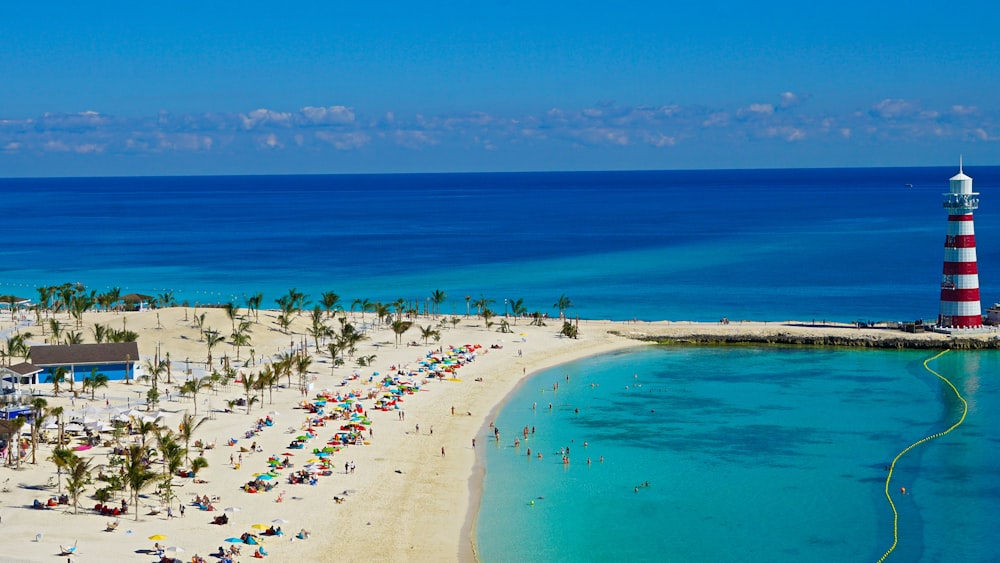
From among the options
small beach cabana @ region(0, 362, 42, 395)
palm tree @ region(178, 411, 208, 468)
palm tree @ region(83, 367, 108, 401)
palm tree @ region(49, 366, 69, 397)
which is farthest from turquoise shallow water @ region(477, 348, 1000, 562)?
small beach cabana @ region(0, 362, 42, 395)

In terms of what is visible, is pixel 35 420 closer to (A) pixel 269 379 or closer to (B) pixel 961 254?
(A) pixel 269 379

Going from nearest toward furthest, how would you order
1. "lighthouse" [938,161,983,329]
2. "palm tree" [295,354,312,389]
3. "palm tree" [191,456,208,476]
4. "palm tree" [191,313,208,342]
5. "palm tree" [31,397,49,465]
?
"palm tree" [191,456,208,476] → "palm tree" [31,397,49,465] → "palm tree" [295,354,312,389] → "lighthouse" [938,161,983,329] → "palm tree" [191,313,208,342]

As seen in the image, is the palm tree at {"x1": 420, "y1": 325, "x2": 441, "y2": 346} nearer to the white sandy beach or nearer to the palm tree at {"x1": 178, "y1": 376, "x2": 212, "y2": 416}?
the white sandy beach

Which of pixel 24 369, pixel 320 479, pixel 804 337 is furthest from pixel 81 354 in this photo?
pixel 804 337

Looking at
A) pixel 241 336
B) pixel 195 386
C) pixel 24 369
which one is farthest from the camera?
pixel 241 336

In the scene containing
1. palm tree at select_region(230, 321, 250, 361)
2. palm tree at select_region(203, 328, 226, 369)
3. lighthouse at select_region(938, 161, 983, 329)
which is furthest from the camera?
lighthouse at select_region(938, 161, 983, 329)
